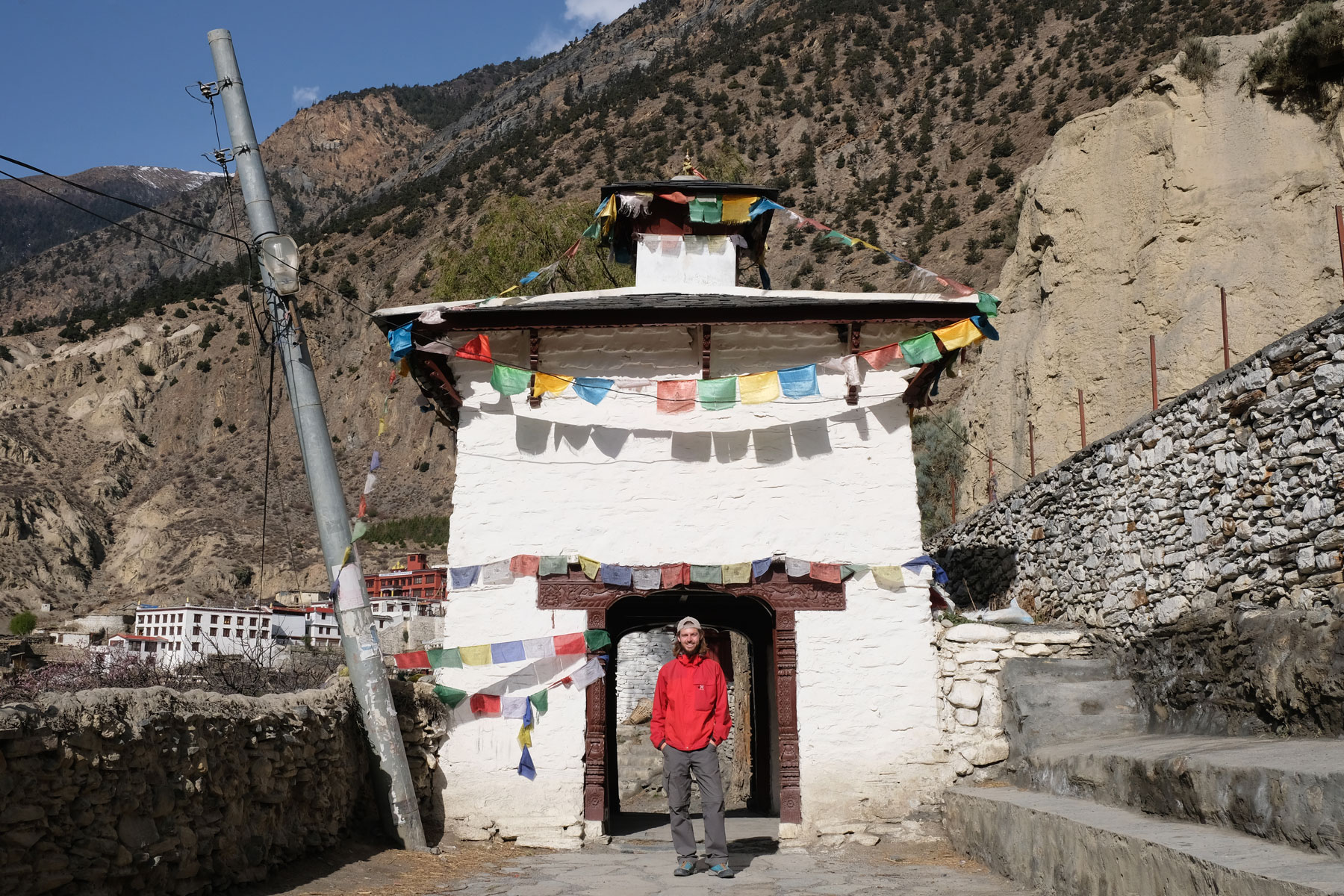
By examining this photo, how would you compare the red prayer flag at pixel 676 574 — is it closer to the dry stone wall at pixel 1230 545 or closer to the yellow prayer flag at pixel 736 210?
the dry stone wall at pixel 1230 545

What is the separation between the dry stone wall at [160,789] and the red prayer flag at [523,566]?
97.2 inches

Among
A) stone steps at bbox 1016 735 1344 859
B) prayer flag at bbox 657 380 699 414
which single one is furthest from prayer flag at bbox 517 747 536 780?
stone steps at bbox 1016 735 1344 859

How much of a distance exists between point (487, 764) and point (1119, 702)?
578 cm

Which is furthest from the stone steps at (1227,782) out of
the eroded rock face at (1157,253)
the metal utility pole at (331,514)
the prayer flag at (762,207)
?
the eroded rock face at (1157,253)

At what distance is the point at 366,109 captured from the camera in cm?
13138

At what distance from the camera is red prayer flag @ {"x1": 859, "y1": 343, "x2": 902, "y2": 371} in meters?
10.9

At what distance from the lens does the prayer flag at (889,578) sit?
10.5 meters

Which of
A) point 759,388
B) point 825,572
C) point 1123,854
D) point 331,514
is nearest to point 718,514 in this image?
point 825,572

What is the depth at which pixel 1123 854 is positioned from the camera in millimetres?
5969

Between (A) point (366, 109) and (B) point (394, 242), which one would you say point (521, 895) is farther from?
(A) point (366, 109)

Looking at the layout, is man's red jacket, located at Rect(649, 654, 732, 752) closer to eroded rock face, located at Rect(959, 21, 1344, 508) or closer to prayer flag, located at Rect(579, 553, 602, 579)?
prayer flag, located at Rect(579, 553, 602, 579)

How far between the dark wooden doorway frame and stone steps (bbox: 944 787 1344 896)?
6.27 ft

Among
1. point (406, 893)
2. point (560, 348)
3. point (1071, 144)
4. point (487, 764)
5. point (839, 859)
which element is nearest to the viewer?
point (406, 893)

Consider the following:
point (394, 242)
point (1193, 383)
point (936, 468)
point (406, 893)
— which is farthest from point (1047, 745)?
point (394, 242)
